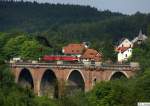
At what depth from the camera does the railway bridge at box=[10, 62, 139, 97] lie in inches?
2736

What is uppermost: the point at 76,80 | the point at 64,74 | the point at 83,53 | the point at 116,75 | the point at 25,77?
the point at 83,53

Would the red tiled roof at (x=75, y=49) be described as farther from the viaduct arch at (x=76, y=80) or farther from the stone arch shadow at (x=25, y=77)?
the viaduct arch at (x=76, y=80)

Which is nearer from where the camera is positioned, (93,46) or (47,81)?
(47,81)

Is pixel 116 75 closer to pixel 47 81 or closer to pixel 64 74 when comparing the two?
pixel 64 74

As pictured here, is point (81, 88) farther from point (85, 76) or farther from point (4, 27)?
point (4, 27)

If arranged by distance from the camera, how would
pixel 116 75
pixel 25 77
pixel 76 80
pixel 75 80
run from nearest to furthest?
pixel 116 75
pixel 76 80
pixel 75 80
pixel 25 77

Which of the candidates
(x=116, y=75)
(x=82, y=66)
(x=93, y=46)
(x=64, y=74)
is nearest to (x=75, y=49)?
(x=93, y=46)

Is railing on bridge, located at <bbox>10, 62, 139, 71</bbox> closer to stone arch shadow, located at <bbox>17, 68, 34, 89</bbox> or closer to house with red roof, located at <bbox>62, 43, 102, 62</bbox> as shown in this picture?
stone arch shadow, located at <bbox>17, 68, 34, 89</bbox>

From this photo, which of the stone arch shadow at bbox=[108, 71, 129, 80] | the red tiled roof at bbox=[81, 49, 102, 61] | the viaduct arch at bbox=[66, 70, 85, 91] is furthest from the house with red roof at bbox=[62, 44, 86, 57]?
the stone arch shadow at bbox=[108, 71, 129, 80]

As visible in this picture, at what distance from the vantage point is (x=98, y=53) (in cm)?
10012

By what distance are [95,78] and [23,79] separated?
15.5 metres

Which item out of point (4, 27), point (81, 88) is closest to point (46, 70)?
point (81, 88)

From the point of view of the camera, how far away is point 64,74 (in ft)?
258

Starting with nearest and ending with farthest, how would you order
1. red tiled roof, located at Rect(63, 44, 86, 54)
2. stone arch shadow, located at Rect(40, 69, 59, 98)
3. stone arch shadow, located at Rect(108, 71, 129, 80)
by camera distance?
stone arch shadow, located at Rect(108, 71, 129, 80)
stone arch shadow, located at Rect(40, 69, 59, 98)
red tiled roof, located at Rect(63, 44, 86, 54)
